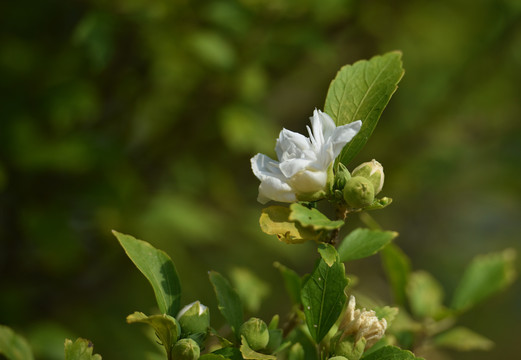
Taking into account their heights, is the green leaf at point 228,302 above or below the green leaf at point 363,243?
below

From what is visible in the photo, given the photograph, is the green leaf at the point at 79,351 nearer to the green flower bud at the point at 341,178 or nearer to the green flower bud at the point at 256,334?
the green flower bud at the point at 256,334

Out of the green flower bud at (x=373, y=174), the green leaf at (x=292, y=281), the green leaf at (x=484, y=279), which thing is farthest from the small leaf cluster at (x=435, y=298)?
the green flower bud at (x=373, y=174)

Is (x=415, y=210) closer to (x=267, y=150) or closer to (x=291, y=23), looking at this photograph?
(x=267, y=150)

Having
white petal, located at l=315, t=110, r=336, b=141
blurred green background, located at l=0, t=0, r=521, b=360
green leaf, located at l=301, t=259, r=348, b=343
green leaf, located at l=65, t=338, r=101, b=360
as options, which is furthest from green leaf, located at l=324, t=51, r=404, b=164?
blurred green background, located at l=0, t=0, r=521, b=360

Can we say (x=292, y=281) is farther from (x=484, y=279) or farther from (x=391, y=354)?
(x=484, y=279)

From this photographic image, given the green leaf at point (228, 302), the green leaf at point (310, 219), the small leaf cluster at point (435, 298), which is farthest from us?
the small leaf cluster at point (435, 298)

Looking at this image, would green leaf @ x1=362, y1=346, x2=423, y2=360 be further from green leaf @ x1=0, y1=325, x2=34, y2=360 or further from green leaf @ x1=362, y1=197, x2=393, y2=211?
green leaf @ x1=0, y1=325, x2=34, y2=360

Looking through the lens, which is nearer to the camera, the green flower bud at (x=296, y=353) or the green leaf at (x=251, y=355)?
the green leaf at (x=251, y=355)

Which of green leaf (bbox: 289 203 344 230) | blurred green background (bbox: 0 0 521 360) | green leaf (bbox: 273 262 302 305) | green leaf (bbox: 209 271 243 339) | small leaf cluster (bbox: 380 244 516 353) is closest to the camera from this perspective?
green leaf (bbox: 289 203 344 230)
